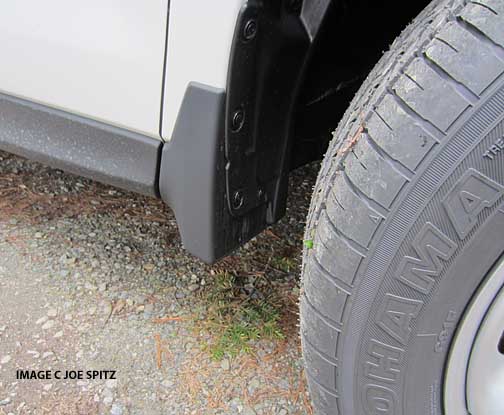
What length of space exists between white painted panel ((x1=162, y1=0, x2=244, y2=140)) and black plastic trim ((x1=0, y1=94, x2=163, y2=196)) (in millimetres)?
168

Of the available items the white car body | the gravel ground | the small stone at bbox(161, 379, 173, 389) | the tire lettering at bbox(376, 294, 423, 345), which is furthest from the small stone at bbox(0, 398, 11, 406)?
the tire lettering at bbox(376, 294, 423, 345)

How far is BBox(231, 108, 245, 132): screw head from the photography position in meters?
1.30

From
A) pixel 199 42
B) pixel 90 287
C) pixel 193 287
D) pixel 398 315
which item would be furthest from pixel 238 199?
pixel 90 287

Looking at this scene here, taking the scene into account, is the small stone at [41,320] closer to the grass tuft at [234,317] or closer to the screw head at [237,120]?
the grass tuft at [234,317]

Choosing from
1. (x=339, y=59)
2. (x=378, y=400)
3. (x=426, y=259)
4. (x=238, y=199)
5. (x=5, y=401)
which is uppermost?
(x=339, y=59)

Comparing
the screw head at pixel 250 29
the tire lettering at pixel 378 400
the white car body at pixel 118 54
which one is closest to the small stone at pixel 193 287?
the white car body at pixel 118 54

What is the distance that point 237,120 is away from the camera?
1.31 metres

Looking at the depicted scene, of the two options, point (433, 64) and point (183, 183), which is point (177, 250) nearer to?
point (183, 183)

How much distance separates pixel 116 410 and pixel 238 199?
23.0 inches

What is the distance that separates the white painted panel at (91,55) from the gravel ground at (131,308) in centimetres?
62

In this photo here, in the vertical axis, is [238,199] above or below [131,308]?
above

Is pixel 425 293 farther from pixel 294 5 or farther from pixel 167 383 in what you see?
pixel 167 383

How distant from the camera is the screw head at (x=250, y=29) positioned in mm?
1192

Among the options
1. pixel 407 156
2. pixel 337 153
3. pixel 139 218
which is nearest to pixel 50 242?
pixel 139 218
